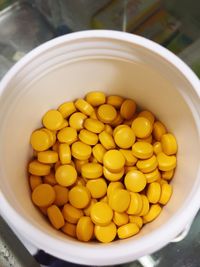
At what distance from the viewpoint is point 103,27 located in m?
0.99

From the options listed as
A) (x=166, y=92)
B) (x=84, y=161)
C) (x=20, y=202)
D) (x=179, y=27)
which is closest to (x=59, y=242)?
(x=20, y=202)

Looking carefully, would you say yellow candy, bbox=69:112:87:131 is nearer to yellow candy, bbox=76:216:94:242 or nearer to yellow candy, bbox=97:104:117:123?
yellow candy, bbox=97:104:117:123

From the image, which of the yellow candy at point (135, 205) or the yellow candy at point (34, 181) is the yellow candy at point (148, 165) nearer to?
the yellow candy at point (135, 205)

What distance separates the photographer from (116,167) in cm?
71

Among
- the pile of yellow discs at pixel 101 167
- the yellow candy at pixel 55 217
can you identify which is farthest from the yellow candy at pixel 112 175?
the yellow candy at pixel 55 217

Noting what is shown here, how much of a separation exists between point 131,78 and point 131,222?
0.82 feet

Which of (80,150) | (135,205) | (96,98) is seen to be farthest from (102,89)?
(135,205)

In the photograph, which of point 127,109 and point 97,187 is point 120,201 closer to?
point 97,187

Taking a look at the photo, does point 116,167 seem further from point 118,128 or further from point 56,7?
point 56,7

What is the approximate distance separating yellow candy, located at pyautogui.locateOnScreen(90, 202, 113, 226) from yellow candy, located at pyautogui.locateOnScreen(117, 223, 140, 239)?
24 millimetres

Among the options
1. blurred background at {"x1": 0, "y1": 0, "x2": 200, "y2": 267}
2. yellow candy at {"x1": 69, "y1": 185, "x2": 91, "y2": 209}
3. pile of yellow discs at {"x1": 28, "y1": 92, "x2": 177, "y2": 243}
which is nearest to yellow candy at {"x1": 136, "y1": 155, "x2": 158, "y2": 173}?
pile of yellow discs at {"x1": 28, "y1": 92, "x2": 177, "y2": 243}

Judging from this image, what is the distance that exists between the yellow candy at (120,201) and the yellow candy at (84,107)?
0.17 meters

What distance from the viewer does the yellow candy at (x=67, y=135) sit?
2.47 ft

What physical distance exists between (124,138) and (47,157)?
0.45ft
